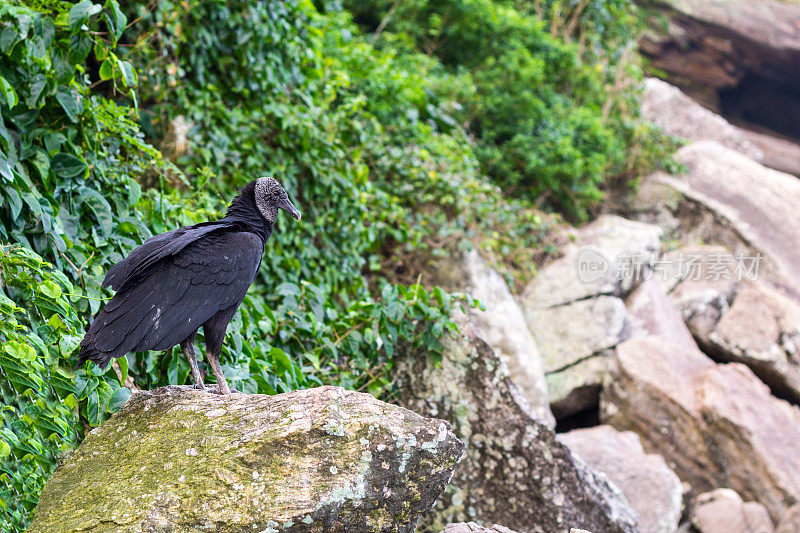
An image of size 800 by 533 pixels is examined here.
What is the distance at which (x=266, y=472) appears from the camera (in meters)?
2.28

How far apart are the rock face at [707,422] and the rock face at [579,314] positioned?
11.2 inches

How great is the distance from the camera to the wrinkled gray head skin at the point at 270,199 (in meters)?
3.01

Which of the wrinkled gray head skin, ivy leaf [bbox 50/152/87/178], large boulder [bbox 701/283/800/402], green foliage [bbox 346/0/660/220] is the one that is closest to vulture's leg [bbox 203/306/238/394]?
the wrinkled gray head skin

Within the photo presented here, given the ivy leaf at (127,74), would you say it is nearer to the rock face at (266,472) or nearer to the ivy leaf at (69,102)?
the ivy leaf at (69,102)

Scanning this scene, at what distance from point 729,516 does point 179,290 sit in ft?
19.1

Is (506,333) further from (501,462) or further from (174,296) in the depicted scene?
(174,296)

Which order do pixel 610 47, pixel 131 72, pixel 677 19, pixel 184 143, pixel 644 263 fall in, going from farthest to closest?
pixel 677 19 < pixel 610 47 < pixel 644 263 < pixel 184 143 < pixel 131 72

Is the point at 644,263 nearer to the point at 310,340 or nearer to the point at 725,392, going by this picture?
the point at 725,392

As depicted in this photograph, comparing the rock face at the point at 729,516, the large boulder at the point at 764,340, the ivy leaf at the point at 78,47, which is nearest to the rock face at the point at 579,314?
the large boulder at the point at 764,340

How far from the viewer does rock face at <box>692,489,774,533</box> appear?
6.35 meters

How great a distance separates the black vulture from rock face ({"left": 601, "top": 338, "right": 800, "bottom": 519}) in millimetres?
5461

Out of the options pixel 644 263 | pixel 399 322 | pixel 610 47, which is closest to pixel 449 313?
pixel 399 322

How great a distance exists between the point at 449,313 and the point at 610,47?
27.0 feet

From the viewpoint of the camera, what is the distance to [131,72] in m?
3.53
